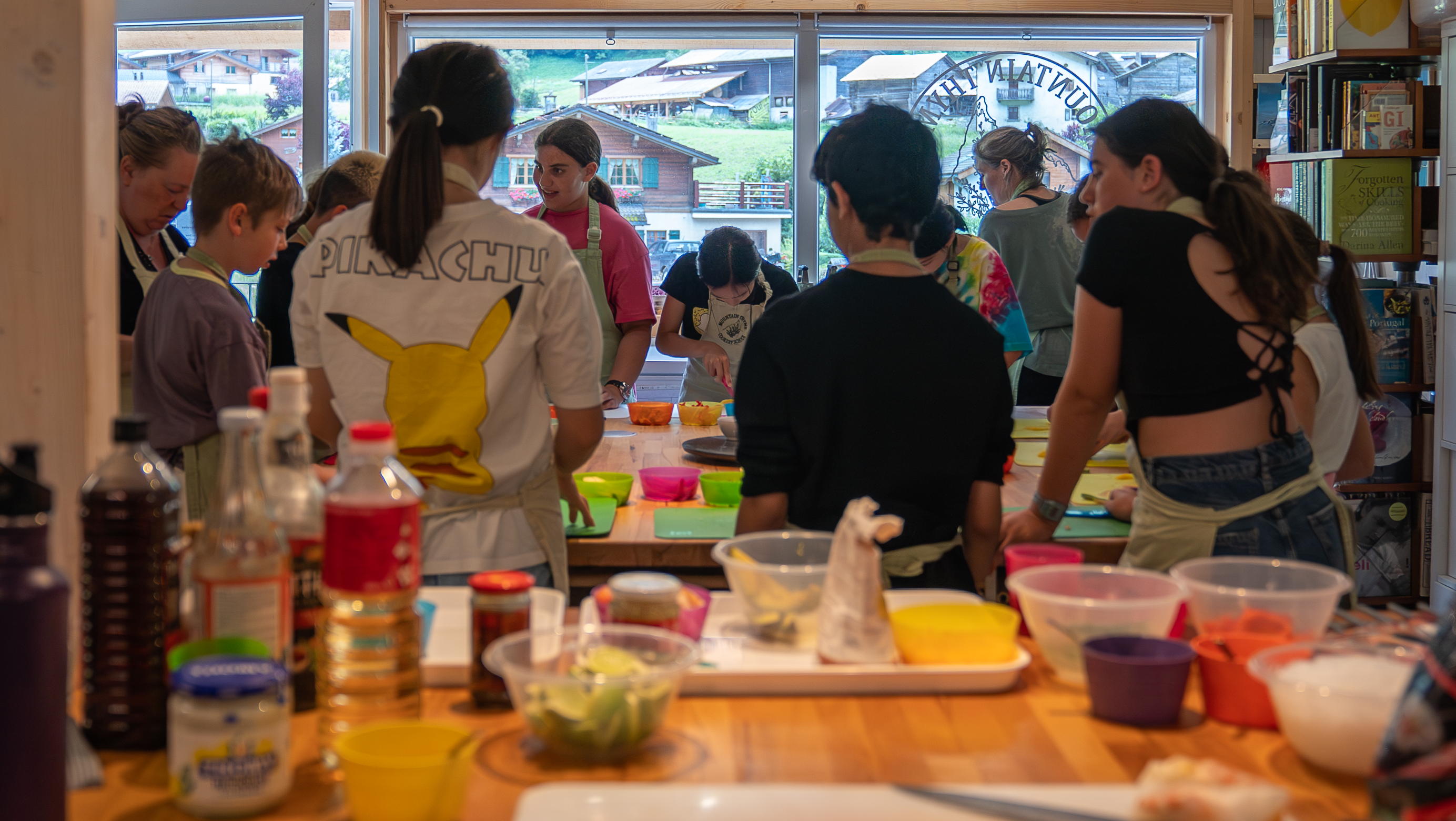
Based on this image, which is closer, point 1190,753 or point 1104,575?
point 1190,753

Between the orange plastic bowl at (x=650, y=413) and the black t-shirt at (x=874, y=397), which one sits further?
the orange plastic bowl at (x=650, y=413)

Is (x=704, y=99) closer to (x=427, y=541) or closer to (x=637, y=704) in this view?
(x=427, y=541)

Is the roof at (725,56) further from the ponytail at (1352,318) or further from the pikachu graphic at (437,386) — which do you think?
the pikachu graphic at (437,386)

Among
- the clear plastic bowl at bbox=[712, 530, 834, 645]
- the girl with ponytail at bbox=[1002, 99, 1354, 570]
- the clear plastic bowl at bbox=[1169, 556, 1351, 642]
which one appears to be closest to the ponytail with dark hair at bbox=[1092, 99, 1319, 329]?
the girl with ponytail at bbox=[1002, 99, 1354, 570]

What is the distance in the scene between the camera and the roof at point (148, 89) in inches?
207

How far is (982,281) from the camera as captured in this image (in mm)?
3514

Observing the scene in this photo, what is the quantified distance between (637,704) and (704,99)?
5009 mm

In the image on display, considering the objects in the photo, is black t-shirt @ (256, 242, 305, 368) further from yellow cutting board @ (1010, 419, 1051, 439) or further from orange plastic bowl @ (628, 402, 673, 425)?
yellow cutting board @ (1010, 419, 1051, 439)

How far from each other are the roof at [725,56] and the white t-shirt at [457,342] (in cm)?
410

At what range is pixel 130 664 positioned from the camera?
3.33 feet

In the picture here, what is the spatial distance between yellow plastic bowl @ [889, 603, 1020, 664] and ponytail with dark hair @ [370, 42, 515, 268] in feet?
2.99

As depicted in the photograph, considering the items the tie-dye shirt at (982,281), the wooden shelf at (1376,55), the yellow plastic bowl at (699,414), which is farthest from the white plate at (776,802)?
the wooden shelf at (1376,55)

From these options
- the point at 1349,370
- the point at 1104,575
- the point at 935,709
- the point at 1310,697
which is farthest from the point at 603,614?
the point at 1349,370

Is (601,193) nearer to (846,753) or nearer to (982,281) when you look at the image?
(982,281)
